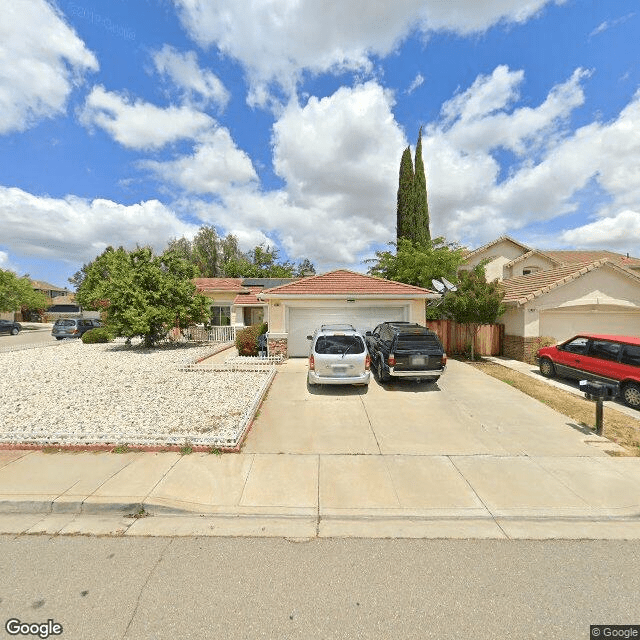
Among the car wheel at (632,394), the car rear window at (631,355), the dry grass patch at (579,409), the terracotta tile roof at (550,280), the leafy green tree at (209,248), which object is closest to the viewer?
the dry grass patch at (579,409)

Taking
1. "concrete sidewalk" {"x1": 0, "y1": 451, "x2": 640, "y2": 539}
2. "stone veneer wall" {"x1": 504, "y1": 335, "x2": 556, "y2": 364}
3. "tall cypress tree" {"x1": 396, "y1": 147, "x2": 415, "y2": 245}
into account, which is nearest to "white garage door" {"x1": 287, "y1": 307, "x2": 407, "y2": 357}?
"stone veneer wall" {"x1": 504, "y1": 335, "x2": 556, "y2": 364}

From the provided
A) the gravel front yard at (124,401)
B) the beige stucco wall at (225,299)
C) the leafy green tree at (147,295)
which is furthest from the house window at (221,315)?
the gravel front yard at (124,401)

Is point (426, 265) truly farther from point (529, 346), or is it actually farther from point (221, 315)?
point (221, 315)

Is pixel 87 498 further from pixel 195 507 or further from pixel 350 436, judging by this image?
pixel 350 436

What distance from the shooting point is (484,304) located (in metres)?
12.1

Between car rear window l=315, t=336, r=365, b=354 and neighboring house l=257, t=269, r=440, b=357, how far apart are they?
13.9 ft

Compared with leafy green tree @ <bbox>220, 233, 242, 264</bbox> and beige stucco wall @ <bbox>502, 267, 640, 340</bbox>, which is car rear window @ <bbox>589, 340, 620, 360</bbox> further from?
leafy green tree @ <bbox>220, 233, 242, 264</bbox>

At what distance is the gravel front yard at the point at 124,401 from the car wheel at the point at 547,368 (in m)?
9.46

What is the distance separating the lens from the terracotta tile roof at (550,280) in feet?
41.7

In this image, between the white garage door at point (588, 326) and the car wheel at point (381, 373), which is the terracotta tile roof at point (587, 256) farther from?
the car wheel at point (381, 373)

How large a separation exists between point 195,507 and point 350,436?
9.72 ft

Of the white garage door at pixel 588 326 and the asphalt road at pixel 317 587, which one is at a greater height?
the white garage door at pixel 588 326

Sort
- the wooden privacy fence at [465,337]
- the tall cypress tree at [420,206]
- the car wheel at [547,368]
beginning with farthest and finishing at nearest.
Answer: the tall cypress tree at [420,206]
the wooden privacy fence at [465,337]
the car wheel at [547,368]

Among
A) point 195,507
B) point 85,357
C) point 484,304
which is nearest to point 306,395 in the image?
point 195,507
